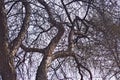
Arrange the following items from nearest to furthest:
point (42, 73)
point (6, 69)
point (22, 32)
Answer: point (6, 69), point (42, 73), point (22, 32)

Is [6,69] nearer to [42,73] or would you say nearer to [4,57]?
[4,57]

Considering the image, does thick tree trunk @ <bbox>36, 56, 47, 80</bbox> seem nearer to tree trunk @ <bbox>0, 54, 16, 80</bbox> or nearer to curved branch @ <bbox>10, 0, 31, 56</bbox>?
curved branch @ <bbox>10, 0, 31, 56</bbox>

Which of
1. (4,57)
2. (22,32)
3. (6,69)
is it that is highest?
(22,32)

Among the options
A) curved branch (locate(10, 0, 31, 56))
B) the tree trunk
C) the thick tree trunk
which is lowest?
the thick tree trunk

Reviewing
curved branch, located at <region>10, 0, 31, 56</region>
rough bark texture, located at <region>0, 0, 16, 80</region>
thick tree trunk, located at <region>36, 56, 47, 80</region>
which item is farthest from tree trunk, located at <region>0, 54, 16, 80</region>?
thick tree trunk, located at <region>36, 56, 47, 80</region>

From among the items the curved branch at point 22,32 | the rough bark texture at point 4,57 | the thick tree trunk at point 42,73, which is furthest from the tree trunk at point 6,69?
the thick tree trunk at point 42,73

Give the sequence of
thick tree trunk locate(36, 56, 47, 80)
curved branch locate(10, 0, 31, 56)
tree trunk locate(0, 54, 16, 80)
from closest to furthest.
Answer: tree trunk locate(0, 54, 16, 80)
curved branch locate(10, 0, 31, 56)
thick tree trunk locate(36, 56, 47, 80)

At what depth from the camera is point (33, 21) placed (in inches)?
285

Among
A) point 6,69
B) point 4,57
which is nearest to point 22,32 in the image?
point 4,57

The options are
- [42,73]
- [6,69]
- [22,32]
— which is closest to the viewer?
[6,69]

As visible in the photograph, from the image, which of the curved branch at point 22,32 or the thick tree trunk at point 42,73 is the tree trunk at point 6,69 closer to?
the curved branch at point 22,32

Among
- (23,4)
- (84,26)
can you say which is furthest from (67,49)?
(23,4)

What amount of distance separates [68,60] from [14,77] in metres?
2.36

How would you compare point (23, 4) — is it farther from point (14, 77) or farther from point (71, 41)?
point (14, 77)
